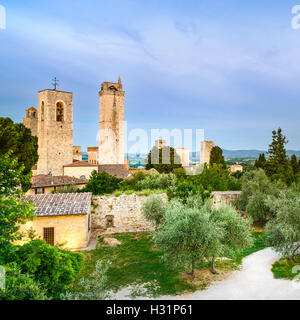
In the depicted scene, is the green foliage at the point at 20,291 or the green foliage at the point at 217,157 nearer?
the green foliage at the point at 20,291

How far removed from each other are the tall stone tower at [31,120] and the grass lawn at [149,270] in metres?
39.3

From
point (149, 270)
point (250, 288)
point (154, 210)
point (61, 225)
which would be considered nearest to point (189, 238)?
point (250, 288)

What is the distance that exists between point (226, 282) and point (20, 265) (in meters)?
6.98

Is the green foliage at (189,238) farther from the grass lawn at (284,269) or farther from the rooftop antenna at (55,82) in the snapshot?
the rooftop antenna at (55,82)

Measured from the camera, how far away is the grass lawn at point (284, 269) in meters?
9.75

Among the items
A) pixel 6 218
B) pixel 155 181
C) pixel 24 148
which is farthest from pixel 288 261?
pixel 24 148

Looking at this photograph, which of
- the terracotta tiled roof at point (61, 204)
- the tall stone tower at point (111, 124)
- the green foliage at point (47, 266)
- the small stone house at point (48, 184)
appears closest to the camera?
the green foliage at point (47, 266)

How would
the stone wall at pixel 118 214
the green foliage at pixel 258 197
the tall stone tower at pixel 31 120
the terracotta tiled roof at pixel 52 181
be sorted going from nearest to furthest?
the green foliage at pixel 258 197 → the stone wall at pixel 118 214 → the terracotta tiled roof at pixel 52 181 → the tall stone tower at pixel 31 120

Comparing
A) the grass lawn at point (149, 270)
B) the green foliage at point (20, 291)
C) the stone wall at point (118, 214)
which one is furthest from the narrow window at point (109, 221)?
the green foliage at point (20, 291)

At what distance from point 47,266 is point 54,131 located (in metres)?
33.9

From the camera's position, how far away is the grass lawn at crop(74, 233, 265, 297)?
928 centimetres

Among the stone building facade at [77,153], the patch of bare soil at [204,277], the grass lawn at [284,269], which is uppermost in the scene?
the stone building facade at [77,153]

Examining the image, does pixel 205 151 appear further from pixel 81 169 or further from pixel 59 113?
pixel 59 113

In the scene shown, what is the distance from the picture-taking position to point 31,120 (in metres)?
47.6
